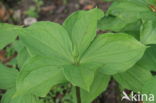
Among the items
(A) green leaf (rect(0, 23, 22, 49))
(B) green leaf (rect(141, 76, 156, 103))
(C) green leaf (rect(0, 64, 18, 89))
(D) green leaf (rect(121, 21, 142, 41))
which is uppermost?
(A) green leaf (rect(0, 23, 22, 49))

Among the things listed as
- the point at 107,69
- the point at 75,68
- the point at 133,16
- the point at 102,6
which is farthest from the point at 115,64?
the point at 102,6

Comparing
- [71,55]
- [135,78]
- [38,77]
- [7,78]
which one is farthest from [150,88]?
[7,78]

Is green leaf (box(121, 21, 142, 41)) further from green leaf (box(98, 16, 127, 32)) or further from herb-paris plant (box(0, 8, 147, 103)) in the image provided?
herb-paris plant (box(0, 8, 147, 103))

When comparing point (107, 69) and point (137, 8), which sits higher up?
point (137, 8)

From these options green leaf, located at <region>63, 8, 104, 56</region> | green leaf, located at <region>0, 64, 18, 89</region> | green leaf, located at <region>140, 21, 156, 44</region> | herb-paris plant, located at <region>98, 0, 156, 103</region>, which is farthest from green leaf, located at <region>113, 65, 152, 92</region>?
green leaf, located at <region>0, 64, 18, 89</region>

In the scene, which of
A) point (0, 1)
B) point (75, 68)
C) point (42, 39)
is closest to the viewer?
point (75, 68)

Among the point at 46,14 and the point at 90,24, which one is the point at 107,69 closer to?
the point at 90,24

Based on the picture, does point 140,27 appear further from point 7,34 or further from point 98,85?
point 7,34
